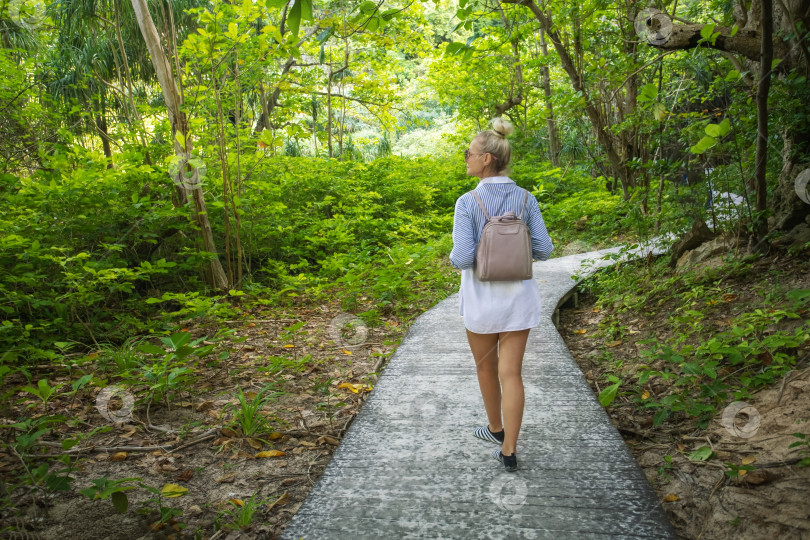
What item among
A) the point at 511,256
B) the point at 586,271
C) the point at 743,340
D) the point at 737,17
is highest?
the point at 737,17

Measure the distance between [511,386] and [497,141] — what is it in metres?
1.18

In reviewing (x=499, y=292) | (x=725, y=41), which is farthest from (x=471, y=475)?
(x=725, y=41)

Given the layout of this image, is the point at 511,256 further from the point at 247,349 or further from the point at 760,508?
the point at 247,349

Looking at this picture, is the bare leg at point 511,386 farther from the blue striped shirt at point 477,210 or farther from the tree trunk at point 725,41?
the tree trunk at point 725,41

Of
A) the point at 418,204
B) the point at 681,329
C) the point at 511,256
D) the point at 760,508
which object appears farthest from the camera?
A: the point at 418,204

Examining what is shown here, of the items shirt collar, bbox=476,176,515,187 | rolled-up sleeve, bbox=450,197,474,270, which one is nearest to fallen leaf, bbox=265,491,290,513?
rolled-up sleeve, bbox=450,197,474,270

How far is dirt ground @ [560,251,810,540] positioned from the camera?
188 cm

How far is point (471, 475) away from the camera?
2.28 meters

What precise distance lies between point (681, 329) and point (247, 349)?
3.76 metres

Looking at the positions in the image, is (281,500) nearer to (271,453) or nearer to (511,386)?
(271,453)

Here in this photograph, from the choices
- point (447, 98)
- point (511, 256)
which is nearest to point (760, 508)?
point (511, 256)

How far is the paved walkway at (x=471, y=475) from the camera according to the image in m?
1.92

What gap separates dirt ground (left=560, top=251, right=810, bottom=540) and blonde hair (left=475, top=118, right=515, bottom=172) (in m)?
1.76

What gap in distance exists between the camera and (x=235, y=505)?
227 cm
